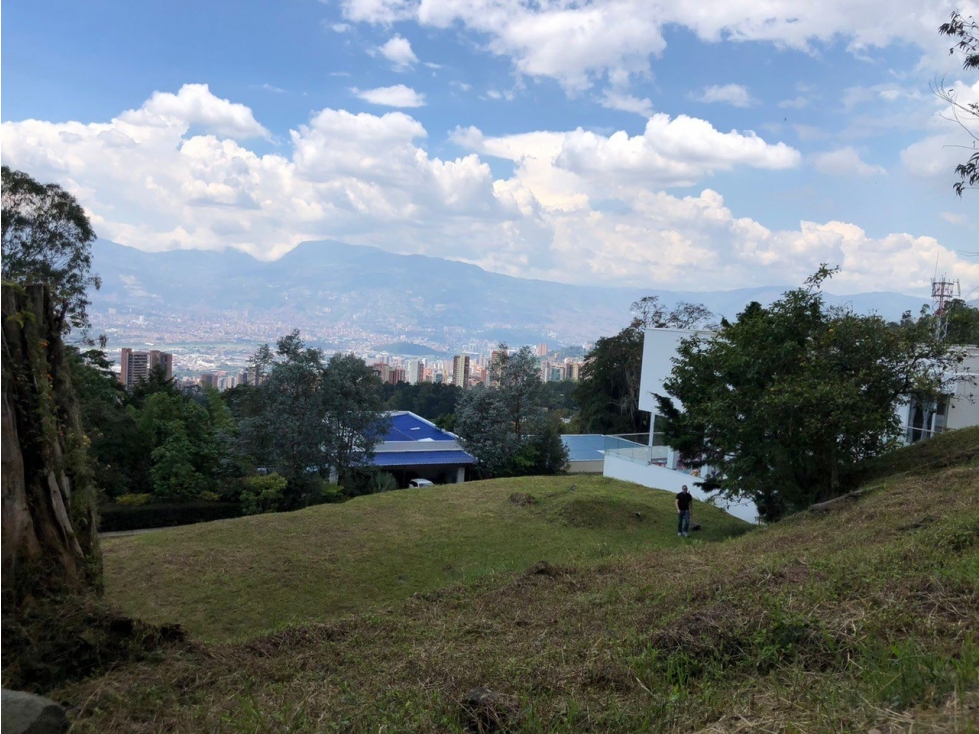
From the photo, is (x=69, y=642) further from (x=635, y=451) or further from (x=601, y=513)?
(x=635, y=451)

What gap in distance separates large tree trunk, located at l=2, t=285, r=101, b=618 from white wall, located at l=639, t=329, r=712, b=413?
21.0 meters

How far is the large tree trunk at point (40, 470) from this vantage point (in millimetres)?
6352

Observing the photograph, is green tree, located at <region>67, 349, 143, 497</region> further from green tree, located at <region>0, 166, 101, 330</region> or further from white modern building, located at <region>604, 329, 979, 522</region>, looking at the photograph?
white modern building, located at <region>604, 329, 979, 522</region>

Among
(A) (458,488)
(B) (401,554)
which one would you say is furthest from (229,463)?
(B) (401,554)

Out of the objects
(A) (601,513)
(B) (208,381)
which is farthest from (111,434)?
(A) (601,513)

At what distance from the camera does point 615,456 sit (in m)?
26.8

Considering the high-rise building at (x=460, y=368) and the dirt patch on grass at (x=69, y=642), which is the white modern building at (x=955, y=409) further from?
the high-rise building at (x=460, y=368)

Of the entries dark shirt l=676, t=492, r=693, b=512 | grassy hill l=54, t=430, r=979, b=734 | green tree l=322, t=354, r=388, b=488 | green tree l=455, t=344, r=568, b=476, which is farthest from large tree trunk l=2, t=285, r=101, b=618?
green tree l=455, t=344, r=568, b=476

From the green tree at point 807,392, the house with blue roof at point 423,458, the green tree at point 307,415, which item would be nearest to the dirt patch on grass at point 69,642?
the green tree at point 807,392

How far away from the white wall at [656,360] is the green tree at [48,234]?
19.4 metres

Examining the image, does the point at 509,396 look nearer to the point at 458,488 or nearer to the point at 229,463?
the point at 458,488

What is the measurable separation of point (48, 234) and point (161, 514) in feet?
33.8

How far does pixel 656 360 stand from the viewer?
2741cm

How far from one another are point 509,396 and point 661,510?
48.4 feet
